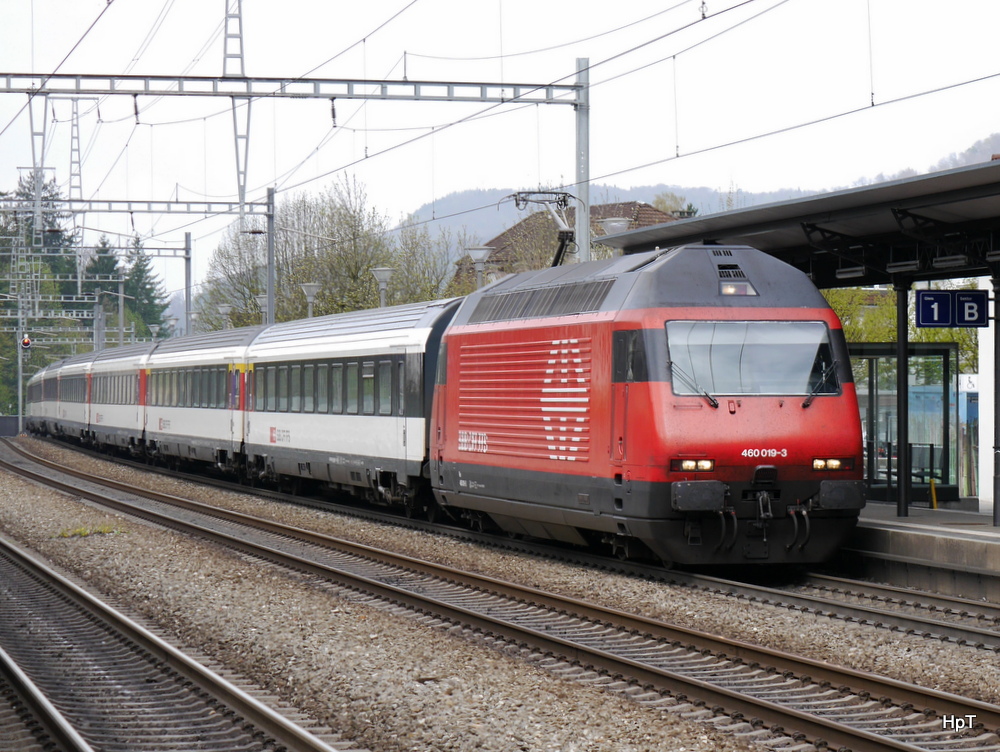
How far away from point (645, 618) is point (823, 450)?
3236 mm

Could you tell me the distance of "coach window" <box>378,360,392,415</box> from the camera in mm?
19609

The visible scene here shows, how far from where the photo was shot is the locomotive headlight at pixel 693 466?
12.3 meters

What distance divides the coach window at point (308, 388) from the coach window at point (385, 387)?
3.39 metres

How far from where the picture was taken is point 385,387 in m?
19.8

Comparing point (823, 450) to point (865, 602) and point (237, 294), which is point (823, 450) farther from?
point (237, 294)

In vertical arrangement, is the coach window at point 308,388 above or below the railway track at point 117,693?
above

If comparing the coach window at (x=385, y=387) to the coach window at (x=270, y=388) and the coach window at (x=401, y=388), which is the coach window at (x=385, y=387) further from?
the coach window at (x=270, y=388)

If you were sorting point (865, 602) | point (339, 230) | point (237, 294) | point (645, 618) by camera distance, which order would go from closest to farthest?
point (645, 618), point (865, 602), point (339, 230), point (237, 294)

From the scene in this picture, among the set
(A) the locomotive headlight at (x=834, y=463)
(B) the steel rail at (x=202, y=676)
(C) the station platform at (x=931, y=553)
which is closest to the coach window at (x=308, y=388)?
(B) the steel rail at (x=202, y=676)

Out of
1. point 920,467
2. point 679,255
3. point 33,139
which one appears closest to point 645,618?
point 679,255

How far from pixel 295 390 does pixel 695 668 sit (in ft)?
52.9

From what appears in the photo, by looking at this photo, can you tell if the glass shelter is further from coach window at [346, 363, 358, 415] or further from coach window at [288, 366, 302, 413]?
coach window at [288, 366, 302, 413]

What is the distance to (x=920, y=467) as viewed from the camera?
19.1 m

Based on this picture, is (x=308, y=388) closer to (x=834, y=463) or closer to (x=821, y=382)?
(x=821, y=382)
